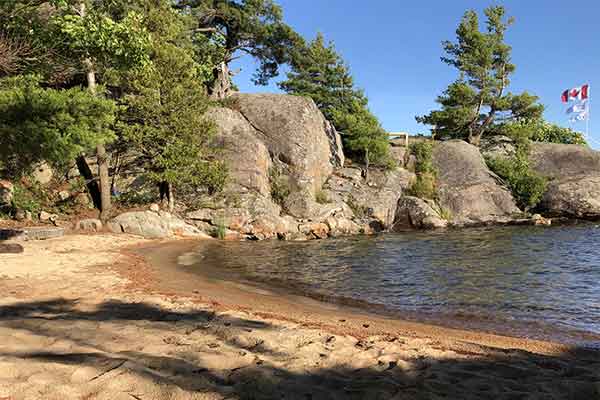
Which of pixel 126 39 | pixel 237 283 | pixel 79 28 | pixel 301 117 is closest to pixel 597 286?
pixel 237 283

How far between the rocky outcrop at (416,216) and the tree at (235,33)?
1651 cm

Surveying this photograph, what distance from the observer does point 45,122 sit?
9266mm

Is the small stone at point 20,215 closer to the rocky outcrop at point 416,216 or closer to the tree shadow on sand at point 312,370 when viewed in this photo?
the tree shadow on sand at point 312,370

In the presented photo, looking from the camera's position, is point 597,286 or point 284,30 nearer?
point 597,286

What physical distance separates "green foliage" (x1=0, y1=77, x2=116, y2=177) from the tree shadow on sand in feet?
17.3

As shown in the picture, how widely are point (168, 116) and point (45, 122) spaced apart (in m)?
11.6

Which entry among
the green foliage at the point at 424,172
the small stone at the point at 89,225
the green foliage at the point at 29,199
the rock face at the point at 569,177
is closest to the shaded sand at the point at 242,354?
the small stone at the point at 89,225

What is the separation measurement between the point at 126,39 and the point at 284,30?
2504 cm

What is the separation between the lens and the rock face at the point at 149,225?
707 inches

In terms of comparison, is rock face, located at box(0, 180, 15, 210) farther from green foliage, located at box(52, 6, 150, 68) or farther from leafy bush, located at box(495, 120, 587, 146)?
leafy bush, located at box(495, 120, 587, 146)

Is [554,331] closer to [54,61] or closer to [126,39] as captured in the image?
[126,39]

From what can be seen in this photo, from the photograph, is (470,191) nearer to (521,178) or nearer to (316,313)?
(521,178)

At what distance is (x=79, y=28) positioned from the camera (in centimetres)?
866

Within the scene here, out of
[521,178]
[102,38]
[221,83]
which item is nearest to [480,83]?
[521,178]
